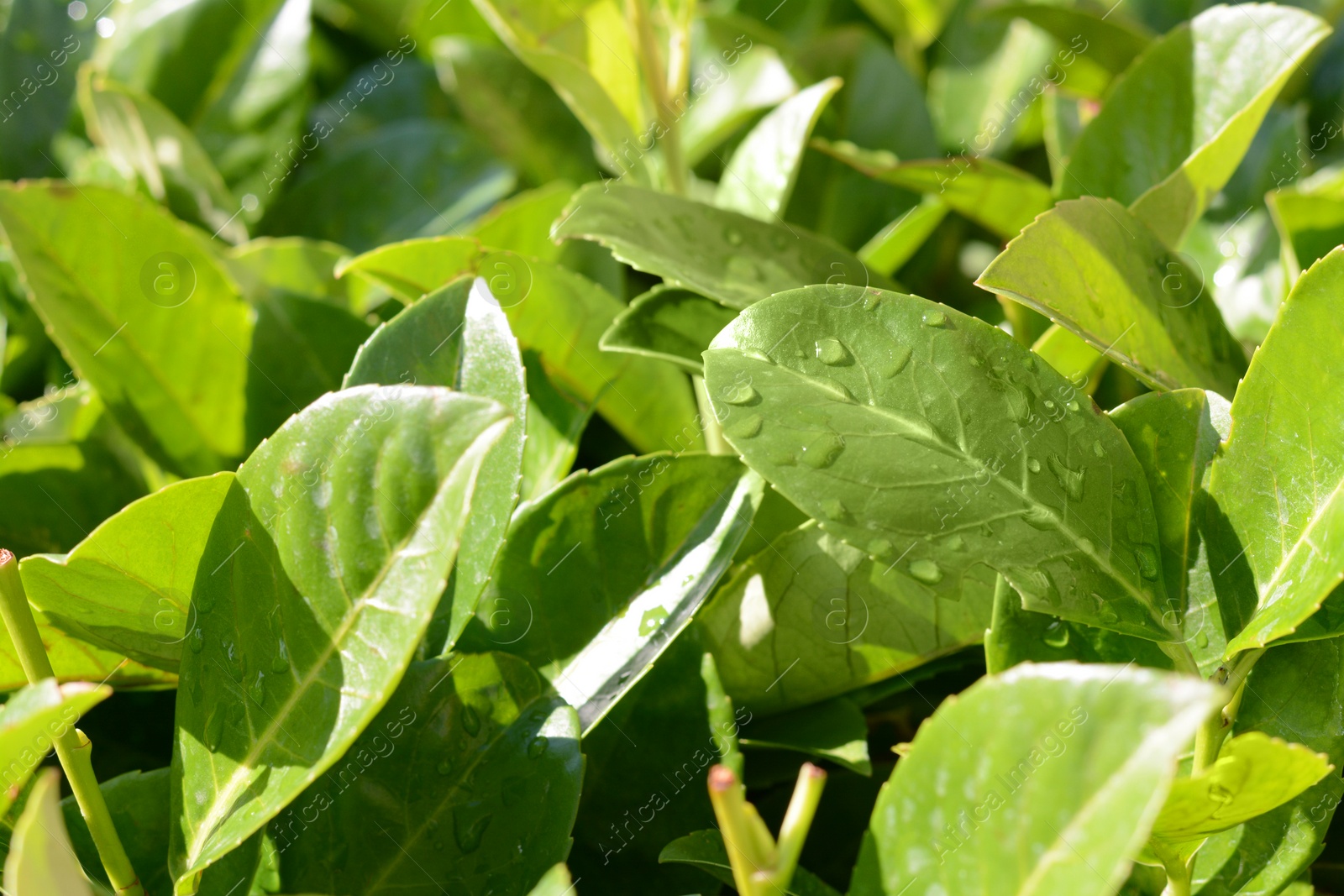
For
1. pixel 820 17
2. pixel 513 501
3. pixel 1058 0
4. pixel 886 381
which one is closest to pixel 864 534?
pixel 886 381

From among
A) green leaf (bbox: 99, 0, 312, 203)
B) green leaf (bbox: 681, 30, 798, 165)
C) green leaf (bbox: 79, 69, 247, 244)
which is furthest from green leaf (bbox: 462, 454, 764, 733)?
green leaf (bbox: 99, 0, 312, 203)

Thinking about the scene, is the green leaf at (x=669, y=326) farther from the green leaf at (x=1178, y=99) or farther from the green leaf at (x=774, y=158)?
the green leaf at (x=1178, y=99)

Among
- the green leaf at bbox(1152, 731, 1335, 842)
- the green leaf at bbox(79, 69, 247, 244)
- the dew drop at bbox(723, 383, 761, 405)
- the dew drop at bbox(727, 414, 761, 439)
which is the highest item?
the green leaf at bbox(79, 69, 247, 244)

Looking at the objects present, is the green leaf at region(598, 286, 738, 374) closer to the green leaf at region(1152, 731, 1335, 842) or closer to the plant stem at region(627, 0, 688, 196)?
the plant stem at region(627, 0, 688, 196)

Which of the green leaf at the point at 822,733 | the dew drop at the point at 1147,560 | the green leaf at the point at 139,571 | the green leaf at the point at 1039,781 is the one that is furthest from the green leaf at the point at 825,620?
the green leaf at the point at 139,571

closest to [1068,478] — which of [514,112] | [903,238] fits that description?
[903,238]
